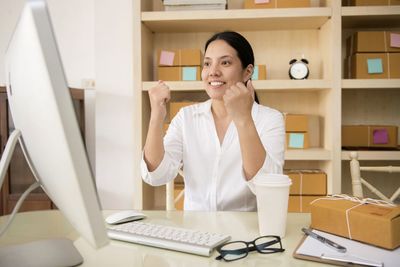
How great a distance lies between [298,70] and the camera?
7.67 feet

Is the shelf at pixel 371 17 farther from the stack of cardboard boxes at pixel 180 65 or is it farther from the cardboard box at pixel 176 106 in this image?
the cardboard box at pixel 176 106

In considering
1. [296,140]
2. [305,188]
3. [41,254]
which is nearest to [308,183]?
[305,188]

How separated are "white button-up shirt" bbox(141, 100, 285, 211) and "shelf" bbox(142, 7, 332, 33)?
0.81 m

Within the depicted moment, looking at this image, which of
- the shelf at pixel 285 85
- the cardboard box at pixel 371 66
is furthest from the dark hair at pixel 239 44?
the cardboard box at pixel 371 66

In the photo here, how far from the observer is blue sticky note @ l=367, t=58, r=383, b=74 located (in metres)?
2.20

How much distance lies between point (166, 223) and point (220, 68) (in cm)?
73

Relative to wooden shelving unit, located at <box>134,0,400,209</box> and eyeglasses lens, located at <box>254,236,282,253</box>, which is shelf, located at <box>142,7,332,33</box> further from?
eyeglasses lens, located at <box>254,236,282,253</box>

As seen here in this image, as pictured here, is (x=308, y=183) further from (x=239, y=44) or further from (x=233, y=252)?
(x=233, y=252)

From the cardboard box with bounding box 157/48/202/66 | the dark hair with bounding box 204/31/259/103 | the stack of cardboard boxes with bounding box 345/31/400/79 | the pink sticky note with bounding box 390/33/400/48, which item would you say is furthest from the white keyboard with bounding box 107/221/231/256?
the pink sticky note with bounding box 390/33/400/48

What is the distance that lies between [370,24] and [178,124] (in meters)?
1.53

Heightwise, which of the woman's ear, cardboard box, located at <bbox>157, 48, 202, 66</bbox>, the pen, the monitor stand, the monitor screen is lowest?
the pen

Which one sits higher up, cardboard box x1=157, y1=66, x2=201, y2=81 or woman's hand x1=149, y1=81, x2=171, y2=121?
cardboard box x1=157, y1=66, x2=201, y2=81

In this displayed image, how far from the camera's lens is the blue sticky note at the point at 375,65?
2197 mm

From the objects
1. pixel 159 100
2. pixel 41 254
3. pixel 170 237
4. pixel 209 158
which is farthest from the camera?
pixel 209 158
